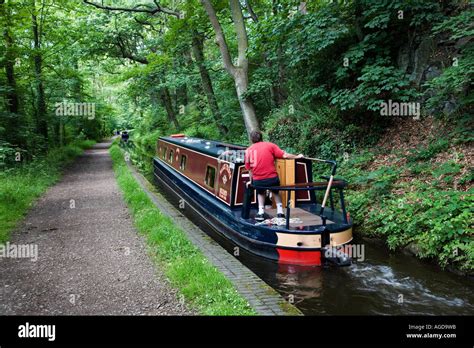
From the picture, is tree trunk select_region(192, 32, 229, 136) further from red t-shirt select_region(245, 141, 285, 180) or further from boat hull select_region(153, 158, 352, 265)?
red t-shirt select_region(245, 141, 285, 180)

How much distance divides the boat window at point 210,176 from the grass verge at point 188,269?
165 cm

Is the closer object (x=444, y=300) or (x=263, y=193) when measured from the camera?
(x=444, y=300)

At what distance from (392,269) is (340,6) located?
274 inches

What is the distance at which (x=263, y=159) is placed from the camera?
22.1 ft

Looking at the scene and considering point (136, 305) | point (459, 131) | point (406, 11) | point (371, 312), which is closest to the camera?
point (136, 305)

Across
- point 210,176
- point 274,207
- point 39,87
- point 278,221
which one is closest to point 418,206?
point 278,221

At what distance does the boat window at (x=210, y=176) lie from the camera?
31.9ft

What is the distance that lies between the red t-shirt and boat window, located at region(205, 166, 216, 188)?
2.92 metres

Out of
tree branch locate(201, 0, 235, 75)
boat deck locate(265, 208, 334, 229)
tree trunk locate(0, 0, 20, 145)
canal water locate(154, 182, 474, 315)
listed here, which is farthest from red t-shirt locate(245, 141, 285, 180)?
tree trunk locate(0, 0, 20, 145)

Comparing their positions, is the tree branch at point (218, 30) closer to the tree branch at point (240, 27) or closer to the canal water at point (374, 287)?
the tree branch at point (240, 27)

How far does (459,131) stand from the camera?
25.9 feet

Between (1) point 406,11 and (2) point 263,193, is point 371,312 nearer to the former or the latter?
(2) point 263,193

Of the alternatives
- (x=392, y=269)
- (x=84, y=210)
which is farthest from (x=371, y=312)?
(x=84, y=210)

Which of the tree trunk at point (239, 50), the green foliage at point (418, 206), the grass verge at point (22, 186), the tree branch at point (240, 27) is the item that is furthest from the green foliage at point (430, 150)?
the grass verge at point (22, 186)
